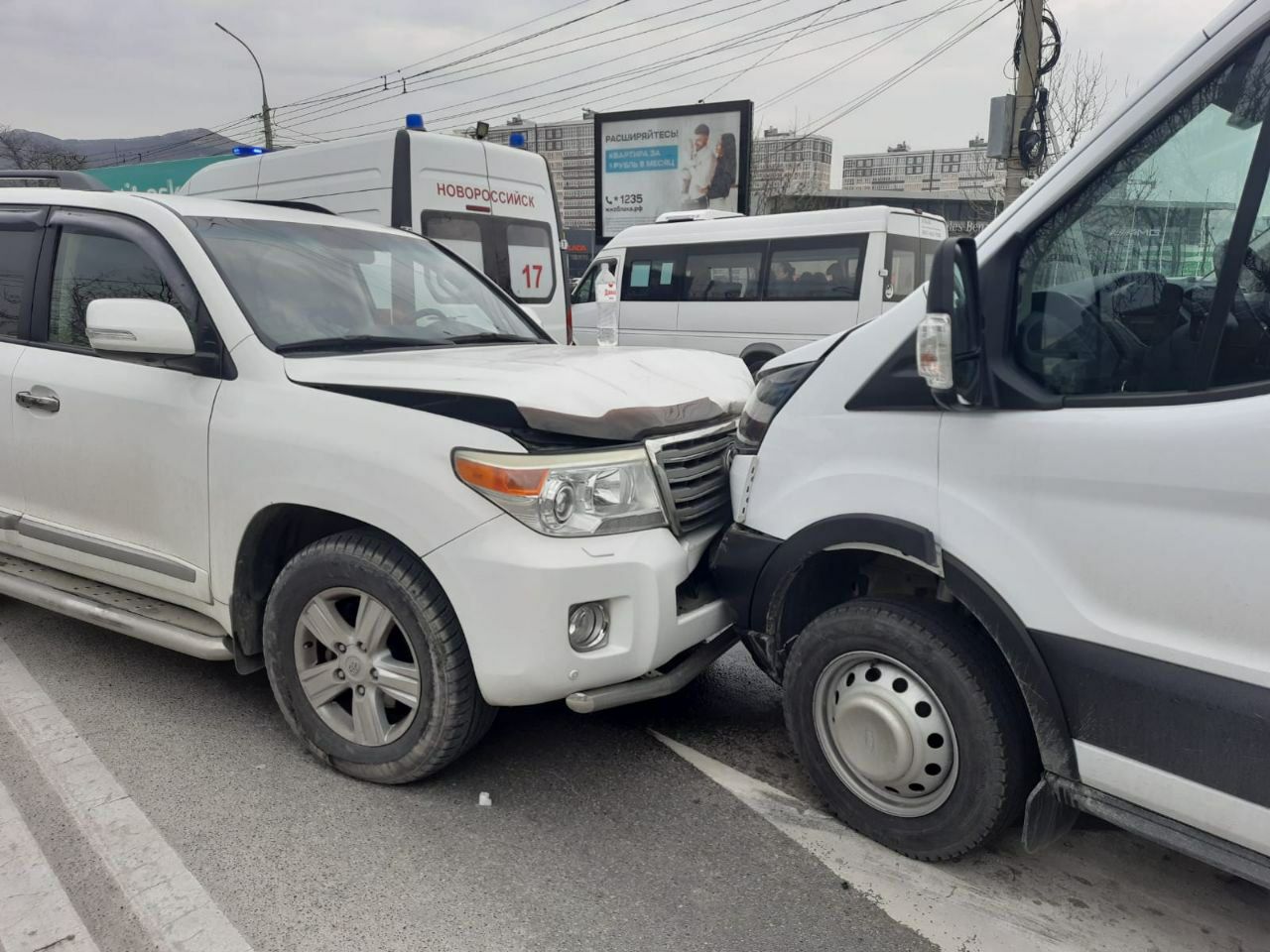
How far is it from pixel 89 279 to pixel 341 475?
1730mm

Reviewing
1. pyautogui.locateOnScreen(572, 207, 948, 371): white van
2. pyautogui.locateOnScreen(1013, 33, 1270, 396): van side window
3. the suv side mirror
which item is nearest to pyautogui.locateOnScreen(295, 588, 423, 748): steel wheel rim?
the suv side mirror

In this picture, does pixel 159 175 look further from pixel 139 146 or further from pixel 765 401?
pixel 139 146

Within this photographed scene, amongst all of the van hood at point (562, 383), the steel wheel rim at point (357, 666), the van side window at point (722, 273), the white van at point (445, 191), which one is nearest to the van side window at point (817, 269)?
the van side window at point (722, 273)

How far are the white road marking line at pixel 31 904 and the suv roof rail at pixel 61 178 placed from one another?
9.01 feet

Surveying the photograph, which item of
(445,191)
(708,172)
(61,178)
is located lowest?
(61,178)

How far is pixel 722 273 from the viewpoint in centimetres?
1393

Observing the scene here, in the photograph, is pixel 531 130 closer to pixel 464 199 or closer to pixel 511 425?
pixel 464 199

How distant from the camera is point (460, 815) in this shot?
296 centimetres

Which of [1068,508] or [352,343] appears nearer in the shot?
[1068,508]

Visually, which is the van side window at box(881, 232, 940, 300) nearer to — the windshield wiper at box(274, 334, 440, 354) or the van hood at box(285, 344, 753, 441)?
the van hood at box(285, 344, 753, 441)

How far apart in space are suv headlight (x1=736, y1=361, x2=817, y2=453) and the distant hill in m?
37.8

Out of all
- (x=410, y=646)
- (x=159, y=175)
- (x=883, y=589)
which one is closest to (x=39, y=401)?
(x=410, y=646)

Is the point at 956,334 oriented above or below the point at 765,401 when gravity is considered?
above

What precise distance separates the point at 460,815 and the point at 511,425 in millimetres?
1212
